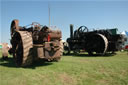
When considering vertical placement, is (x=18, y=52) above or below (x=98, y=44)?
below

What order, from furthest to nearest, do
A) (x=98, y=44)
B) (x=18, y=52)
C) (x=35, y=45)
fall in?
(x=98, y=44)
(x=18, y=52)
(x=35, y=45)

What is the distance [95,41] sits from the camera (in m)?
12.8

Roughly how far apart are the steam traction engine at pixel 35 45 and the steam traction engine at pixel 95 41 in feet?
21.3

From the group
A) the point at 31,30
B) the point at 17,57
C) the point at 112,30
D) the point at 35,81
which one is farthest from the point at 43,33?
the point at 112,30

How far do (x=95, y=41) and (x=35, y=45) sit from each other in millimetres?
8428

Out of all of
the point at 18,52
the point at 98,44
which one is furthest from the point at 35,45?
the point at 98,44

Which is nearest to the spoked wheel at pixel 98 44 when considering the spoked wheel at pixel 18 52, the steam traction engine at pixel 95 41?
the steam traction engine at pixel 95 41

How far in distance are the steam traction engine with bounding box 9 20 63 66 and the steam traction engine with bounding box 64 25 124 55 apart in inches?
255

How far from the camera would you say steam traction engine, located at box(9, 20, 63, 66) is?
5.53 meters

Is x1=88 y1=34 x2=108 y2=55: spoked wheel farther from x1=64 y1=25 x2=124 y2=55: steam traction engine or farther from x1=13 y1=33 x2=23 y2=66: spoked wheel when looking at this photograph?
x1=13 y1=33 x2=23 y2=66: spoked wheel

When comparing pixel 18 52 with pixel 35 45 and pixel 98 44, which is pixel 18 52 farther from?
pixel 98 44

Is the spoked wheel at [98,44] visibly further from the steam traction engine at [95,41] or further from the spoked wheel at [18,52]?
the spoked wheel at [18,52]

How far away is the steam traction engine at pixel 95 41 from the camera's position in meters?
11.9

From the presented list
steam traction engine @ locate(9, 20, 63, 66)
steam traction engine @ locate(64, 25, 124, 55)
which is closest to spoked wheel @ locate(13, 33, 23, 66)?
steam traction engine @ locate(9, 20, 63, 66)
